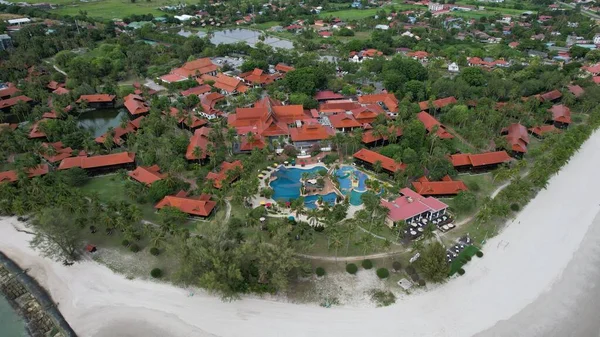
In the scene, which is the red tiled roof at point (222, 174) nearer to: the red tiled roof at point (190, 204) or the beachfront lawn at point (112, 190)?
the red tiled roof at point (190, 204)

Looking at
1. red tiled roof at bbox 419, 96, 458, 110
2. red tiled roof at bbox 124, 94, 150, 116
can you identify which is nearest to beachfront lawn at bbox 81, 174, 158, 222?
red tiled roof at bbox 124, 94, 150, 116

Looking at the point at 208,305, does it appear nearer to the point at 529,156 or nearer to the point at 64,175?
the point at 64,175

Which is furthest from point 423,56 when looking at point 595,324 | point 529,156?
point 595,324

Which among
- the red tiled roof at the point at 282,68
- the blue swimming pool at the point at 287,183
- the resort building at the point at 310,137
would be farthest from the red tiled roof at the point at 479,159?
the red tiled roof at the point at 282,68

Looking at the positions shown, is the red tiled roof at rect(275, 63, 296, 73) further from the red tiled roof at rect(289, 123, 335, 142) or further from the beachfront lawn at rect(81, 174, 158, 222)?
the beachfront lawn at rect(81, 174, 158, 222)

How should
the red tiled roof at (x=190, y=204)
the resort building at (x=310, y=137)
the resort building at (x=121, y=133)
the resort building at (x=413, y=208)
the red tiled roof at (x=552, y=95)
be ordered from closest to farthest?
the resort building at (x=413, y=208) < the red tiled roof at (x=190, y=204) < the resort building at (x=121, y=133) < the resort building at (x=310, y=137) < the red tiled roof at (x=552, y=95)

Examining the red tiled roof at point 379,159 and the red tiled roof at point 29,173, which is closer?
the red tiled roof at point 29,173
